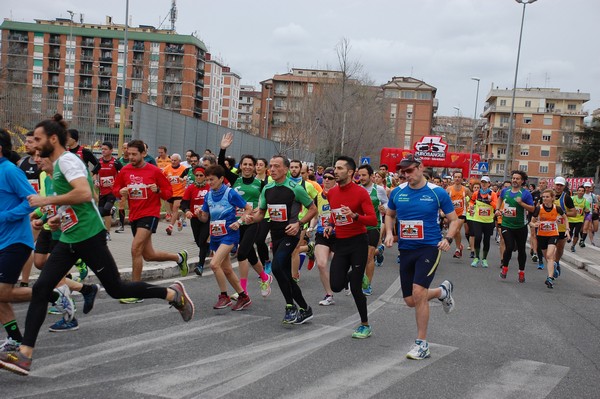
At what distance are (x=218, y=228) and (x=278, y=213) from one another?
0.80 m

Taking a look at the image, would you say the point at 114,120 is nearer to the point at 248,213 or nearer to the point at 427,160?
the point at 427,160

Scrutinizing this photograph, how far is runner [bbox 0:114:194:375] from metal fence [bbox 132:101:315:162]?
46.5ft

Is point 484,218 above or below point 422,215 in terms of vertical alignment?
below

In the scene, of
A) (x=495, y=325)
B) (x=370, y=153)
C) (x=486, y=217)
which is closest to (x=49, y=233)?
(x=495, y=325)

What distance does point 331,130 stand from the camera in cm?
5000

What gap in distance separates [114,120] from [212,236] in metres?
95.6

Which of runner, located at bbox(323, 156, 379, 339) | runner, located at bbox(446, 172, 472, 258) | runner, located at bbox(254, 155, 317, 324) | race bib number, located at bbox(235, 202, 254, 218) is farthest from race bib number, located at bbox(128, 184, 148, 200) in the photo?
runner, located at bbox(446, 172, 472, 258)

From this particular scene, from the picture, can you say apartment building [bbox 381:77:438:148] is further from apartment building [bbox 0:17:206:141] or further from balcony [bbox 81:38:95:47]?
balcony [bbox 81:38:95:47]

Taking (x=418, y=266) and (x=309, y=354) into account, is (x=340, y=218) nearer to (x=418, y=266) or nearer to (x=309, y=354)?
(x=418, y=266)

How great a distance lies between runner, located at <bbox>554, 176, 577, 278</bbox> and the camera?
1298 cm

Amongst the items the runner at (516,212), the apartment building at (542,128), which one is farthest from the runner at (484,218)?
the apartment building at (542,128)

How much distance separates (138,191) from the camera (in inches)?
329

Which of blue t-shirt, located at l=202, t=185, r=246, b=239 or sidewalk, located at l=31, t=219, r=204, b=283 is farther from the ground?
blue t-shirt, located at l=202, t=185, r=246, b=239

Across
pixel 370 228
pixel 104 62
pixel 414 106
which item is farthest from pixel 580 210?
pixel 414 106
